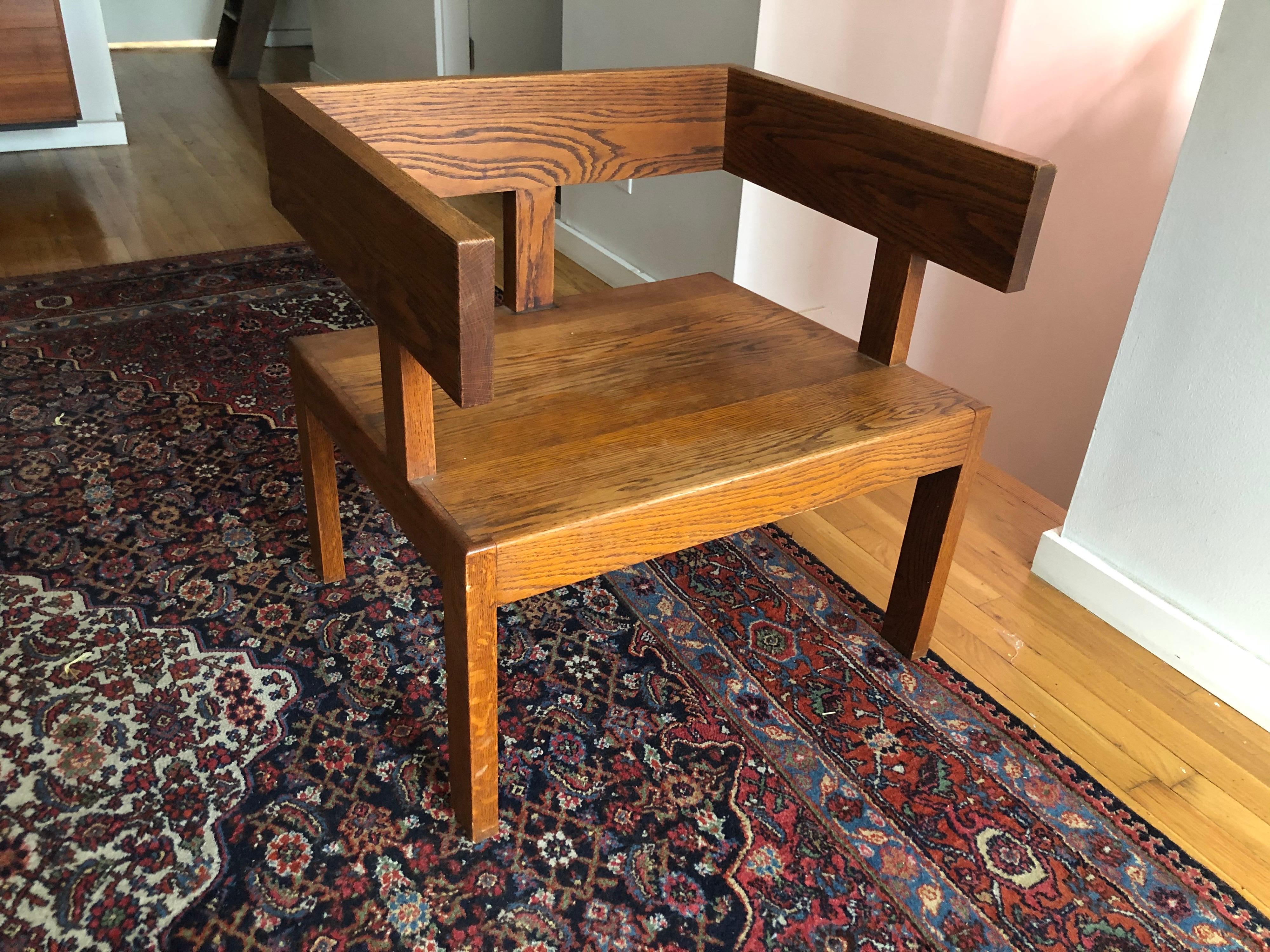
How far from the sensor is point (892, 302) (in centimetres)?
141

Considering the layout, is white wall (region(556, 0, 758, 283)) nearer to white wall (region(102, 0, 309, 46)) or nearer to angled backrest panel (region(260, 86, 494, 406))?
angled backrest panel (region(260, 86, 494, 406))

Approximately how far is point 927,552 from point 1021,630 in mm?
284

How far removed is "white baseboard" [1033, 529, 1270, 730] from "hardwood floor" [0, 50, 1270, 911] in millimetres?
19

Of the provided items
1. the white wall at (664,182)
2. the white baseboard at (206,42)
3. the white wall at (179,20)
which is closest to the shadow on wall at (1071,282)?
the white wall at (664,182)

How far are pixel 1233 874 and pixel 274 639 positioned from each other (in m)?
1.30

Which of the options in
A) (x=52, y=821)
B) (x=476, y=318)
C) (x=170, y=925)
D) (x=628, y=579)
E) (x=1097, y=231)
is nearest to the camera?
(x=476, y=318)

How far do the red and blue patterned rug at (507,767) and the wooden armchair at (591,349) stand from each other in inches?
4.5

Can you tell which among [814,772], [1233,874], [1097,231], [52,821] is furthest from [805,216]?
[52,821]

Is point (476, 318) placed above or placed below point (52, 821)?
above

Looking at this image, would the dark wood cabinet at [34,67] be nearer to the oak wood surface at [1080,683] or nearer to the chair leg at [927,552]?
the oak wood surface at [1080,683]

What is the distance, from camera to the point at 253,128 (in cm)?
399

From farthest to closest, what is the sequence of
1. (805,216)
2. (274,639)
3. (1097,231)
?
(1097,231) → (805,216) → (274,639)

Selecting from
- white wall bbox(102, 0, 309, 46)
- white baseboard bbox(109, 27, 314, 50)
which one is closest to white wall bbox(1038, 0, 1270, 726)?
white baseboard bbox(109, 27, 314, 50)

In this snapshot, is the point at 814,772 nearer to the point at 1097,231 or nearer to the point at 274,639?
the point at 274,639
